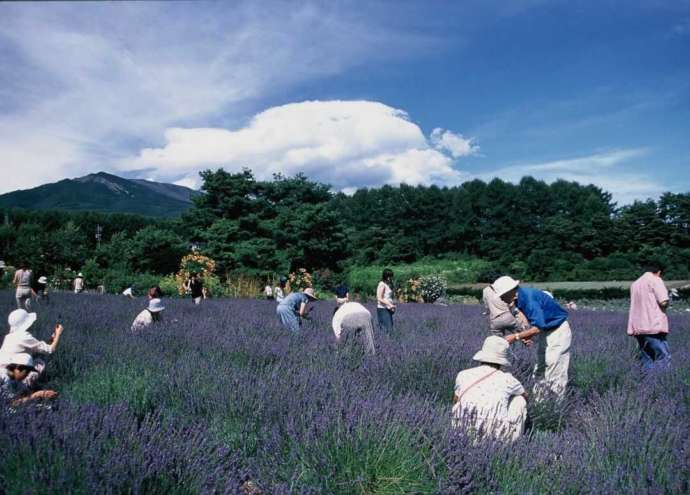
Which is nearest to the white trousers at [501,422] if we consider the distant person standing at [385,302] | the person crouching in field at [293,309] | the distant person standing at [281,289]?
the person crouching in field at [293,309]

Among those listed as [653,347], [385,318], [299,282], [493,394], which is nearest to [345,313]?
[493,394]

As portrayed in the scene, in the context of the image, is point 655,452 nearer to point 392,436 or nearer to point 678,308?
point 392,436

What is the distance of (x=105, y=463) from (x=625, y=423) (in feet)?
8.17

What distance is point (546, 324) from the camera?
3879mm

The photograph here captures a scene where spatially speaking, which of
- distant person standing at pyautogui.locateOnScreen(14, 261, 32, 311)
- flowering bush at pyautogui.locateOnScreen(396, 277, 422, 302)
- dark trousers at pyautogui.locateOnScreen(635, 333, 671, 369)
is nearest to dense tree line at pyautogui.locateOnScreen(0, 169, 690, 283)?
flowering bush at pyautogui.locateOnScreen(396, 277, 422, 302)

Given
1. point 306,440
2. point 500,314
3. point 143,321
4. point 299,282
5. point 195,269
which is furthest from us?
point 299,282

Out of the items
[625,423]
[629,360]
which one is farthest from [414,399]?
[629,360]

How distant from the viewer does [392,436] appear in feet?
7.88

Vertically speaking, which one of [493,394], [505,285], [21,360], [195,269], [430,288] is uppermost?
[505,285]

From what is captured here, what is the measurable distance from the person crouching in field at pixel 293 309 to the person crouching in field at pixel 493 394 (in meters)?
3.31

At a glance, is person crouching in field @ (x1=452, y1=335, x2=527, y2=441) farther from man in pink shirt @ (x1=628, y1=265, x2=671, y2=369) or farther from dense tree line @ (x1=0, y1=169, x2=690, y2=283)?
dense tree line @ (x1=0, y1=169, x2=690, y2=283)

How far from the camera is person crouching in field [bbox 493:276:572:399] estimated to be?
3854 millimetres

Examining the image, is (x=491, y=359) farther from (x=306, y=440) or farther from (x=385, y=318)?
(x=385, y=318)

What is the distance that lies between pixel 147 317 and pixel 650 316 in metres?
5.63
